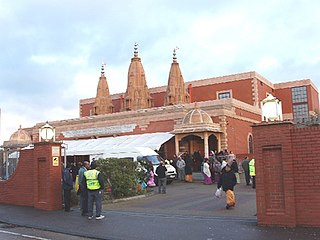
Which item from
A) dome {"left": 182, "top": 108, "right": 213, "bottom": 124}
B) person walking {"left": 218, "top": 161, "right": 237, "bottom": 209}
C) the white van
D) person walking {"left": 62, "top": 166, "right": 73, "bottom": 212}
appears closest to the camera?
person walking {"left": 218, "top": 161, "right": 237, "bottom": 209}

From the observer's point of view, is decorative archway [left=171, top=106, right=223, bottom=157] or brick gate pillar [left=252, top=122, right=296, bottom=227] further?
decorative archway [left=171, top=106, right=223, bottom=157]

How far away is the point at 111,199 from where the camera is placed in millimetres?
16141

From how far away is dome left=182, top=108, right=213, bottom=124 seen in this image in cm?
2884

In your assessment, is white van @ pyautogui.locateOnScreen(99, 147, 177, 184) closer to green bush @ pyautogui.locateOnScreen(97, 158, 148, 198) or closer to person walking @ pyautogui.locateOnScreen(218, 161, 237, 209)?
green bush @ pyautogui.locateOnScreen(97, 158, 148, 198)

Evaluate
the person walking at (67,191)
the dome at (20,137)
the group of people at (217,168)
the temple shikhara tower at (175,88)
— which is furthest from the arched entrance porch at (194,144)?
the dome at (20,137)

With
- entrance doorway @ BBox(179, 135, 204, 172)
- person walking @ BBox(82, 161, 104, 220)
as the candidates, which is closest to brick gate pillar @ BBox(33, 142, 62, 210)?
person walking @ BBox(82, 161, 104, 220)

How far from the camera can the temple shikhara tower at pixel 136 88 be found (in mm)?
41625

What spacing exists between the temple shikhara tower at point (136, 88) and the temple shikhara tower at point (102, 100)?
6.04 m

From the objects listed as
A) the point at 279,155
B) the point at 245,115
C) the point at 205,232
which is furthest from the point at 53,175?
the point at 245,115

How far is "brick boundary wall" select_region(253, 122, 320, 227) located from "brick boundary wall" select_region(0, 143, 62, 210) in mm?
7512

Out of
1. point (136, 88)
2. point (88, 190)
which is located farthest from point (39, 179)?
point (136, 88)

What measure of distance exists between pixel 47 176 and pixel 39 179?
53 centimetres

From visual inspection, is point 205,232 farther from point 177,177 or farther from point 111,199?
point 177,177

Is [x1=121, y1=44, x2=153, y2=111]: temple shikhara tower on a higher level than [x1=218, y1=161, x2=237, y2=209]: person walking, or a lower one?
higher
